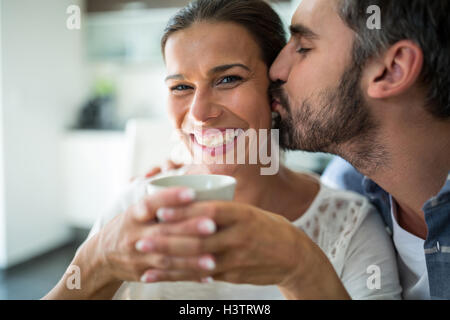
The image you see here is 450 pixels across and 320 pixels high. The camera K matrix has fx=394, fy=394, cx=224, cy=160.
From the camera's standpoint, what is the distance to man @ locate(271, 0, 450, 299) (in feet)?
2.92

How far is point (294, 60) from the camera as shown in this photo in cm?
105

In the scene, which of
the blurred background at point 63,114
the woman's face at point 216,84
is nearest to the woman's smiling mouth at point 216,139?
the woman's face at point 216,84

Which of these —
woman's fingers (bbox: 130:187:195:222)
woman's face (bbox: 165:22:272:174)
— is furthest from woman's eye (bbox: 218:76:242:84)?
woman's fingers (bbox: 130:187:195:222)

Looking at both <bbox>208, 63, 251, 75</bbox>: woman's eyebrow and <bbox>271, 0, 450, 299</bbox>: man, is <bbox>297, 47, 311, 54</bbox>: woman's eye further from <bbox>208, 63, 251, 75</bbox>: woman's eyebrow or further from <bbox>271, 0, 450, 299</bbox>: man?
<bbox>208, 63, 251, 75</bbox>: woman's eyebrow

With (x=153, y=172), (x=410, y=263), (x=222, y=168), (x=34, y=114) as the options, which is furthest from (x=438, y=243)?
(x=34, y=114)

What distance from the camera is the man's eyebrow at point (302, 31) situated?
3.26 ft

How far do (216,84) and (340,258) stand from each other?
57cm

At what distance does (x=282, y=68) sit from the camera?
3.49 feet

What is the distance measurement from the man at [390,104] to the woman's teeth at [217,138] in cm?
16

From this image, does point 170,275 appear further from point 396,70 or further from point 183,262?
point 396,70

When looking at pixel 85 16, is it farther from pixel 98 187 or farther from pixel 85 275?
pixel 85 275

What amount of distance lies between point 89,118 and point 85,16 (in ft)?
3.59

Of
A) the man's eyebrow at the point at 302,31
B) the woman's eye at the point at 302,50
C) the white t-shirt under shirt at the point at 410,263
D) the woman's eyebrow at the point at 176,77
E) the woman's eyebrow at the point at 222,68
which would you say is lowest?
the white t-shirt under shirt at the point at 410,263

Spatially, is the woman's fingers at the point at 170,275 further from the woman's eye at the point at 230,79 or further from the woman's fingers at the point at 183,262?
the woman's eye at the point at 230,79
